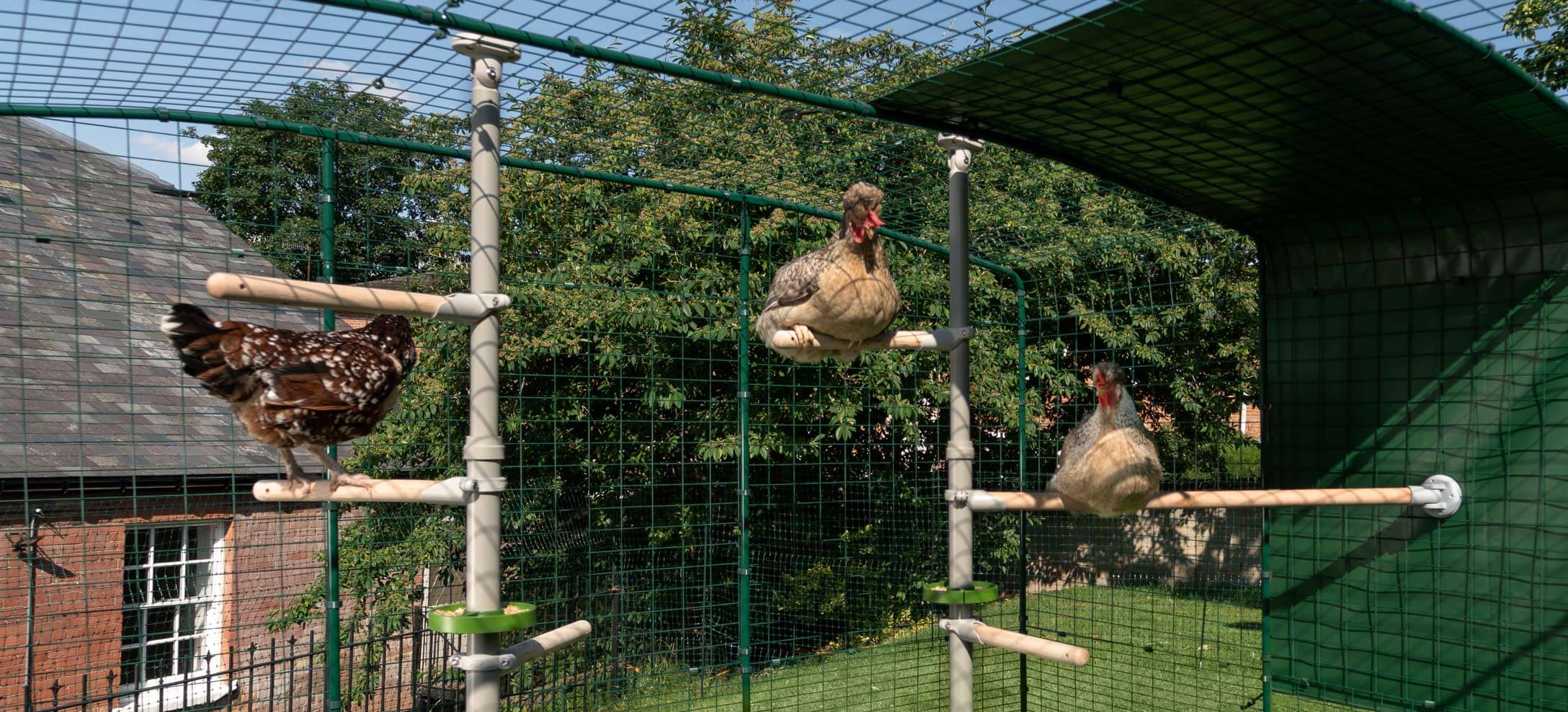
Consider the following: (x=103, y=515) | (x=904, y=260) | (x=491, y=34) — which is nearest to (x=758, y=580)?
(x=904, y=260)

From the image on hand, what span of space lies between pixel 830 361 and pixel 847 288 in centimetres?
386

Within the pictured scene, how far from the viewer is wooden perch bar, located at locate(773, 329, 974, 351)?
3.21 m

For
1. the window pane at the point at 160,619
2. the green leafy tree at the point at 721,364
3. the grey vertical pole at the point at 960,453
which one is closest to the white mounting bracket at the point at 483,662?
the grey vertical pole at the point at 960,453

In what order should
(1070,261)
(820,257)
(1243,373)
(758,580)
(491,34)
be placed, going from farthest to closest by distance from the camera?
(1243,373) < (758,580) < (1070,261) < (820,257) < (491,34)

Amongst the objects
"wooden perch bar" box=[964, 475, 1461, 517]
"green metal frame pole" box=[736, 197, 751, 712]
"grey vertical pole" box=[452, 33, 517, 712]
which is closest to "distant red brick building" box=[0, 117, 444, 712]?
"green metal frame pole" box=[736, 197, 751, 712]

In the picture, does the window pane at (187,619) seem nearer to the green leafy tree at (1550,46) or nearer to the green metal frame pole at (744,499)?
the green metal frame pole at (744,499)

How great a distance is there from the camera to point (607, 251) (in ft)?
22.8

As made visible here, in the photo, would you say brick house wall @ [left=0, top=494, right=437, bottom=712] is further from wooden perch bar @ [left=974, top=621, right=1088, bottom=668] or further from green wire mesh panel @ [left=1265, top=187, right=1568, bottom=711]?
green wire mesh panel @ [left=1265, top=187, right=1568, bottom=711]

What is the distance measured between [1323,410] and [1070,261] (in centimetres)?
231

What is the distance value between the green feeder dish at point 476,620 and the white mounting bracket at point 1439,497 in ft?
11.5

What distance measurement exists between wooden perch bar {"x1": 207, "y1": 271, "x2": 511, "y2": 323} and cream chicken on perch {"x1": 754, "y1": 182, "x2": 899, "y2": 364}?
111 cm

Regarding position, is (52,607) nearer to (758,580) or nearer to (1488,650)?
(758,580)

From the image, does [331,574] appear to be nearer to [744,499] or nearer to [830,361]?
[744,499]

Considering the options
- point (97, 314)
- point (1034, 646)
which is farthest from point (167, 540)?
point (1034, 646)
